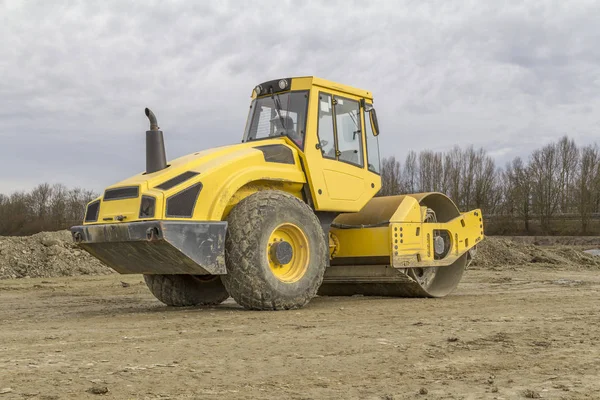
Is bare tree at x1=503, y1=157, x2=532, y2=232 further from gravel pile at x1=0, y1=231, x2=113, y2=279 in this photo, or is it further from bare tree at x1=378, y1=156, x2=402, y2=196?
gravel pile at x1=0, y1=231, x2=113, y2=279

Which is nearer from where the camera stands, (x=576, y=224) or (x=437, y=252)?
(x=437, y=252)

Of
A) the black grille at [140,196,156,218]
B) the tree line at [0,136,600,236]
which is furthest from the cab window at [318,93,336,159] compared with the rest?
the tree line at [0,136,600,236]

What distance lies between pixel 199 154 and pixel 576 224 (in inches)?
1988

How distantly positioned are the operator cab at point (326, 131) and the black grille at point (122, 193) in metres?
2.25

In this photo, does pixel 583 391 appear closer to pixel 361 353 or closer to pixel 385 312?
pixel 361 353

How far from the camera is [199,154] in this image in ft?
27.6

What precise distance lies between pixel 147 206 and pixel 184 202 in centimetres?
39

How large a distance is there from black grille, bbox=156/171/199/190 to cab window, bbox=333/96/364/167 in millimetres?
2431

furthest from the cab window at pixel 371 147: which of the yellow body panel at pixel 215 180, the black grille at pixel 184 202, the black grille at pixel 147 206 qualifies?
the black grille at pixel 147 206

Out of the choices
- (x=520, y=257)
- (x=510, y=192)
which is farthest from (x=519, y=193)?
(x=520, y=257)

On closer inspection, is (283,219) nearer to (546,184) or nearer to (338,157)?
(338,157)

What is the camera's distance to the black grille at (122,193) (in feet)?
24.8

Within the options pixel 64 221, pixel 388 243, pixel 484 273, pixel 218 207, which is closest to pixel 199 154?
pixel 218 207

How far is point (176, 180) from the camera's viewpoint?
298 inches
